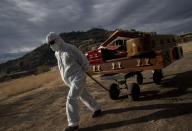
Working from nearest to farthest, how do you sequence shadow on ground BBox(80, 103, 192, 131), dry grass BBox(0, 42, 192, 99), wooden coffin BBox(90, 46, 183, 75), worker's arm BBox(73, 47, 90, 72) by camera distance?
shadow on ground BBox(80, 103, 192, 131)
worker's arm BBox(73, 47, 90, 72)
wooden coffin BBox(90, 46, 183, 75)
dry grass BBox(0, 42, 192, 99)

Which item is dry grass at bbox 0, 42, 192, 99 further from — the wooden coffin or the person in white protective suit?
the person in white protective suit

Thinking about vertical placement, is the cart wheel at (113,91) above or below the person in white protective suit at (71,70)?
below

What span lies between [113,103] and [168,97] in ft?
5.19

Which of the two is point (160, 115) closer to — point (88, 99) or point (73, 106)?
point (88, 99)

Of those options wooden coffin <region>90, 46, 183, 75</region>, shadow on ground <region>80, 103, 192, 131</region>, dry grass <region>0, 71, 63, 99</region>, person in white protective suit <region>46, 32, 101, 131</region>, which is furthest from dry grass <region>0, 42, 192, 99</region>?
shadow on ground <region>80, 103, 192, 131</region>

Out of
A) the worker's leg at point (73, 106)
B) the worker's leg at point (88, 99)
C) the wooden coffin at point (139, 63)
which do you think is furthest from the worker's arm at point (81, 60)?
the wooden coffin at point (139, 63)

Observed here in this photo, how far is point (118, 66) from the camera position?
472cm

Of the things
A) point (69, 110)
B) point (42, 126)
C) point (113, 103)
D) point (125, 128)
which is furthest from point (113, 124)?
point (42, 126)

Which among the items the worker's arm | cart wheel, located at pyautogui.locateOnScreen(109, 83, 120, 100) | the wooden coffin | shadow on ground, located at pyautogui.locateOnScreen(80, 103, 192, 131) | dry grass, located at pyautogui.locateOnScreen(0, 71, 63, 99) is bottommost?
dry grass, located at pyautogui.locateOnScreen(0, 71, 63, 99)

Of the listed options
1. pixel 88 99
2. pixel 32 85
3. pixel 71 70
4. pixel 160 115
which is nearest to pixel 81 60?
pixel 71 70

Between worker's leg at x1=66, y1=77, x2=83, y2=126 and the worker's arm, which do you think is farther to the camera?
the worker's arm

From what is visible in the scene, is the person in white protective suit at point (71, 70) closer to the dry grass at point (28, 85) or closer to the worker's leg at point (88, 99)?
the worker's leg at point (88, 99)

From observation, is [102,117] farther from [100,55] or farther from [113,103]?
[100,55]

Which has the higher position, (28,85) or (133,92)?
(133,92)
